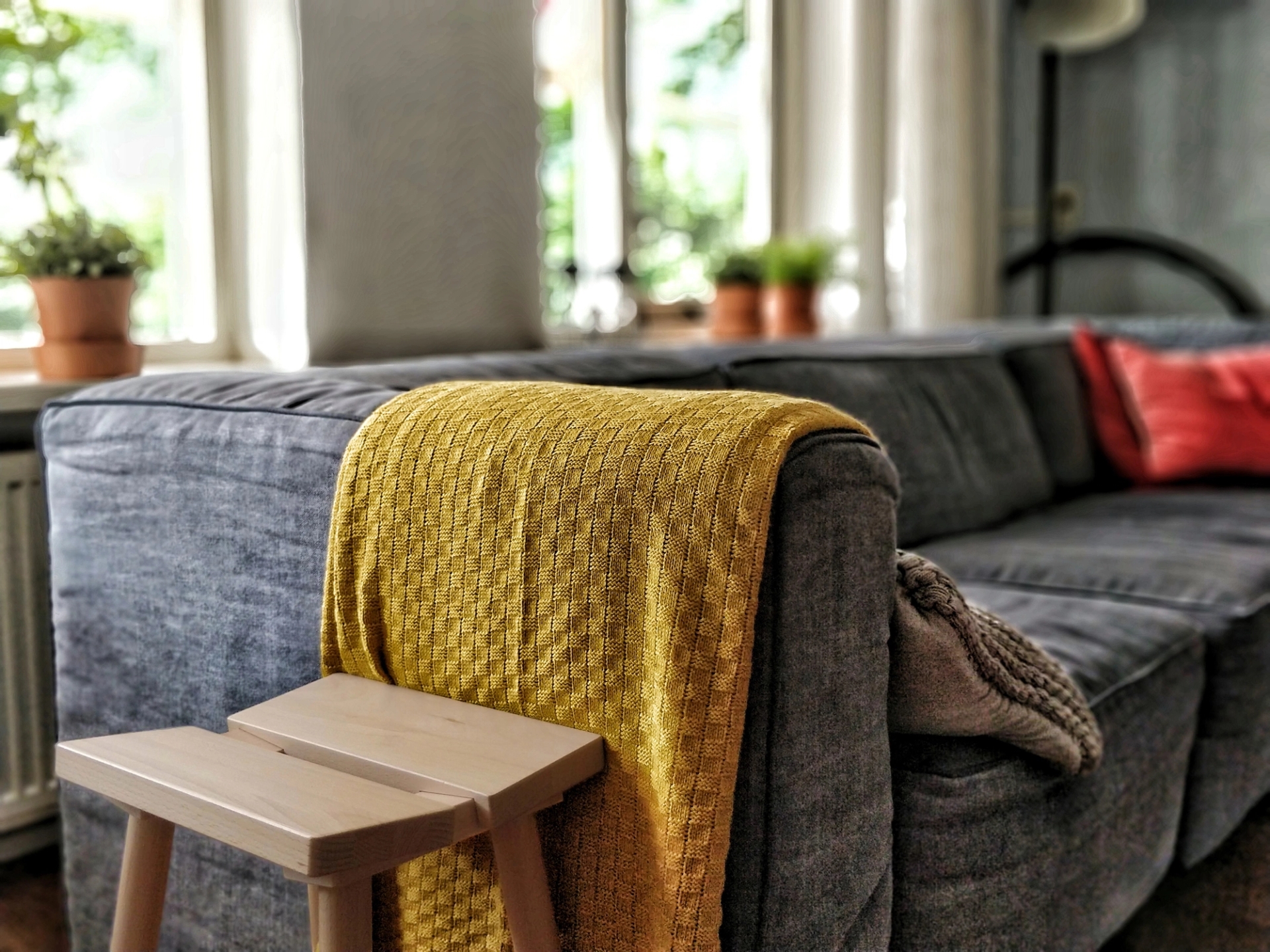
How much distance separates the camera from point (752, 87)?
3355mm

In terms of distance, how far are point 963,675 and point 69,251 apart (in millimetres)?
1226

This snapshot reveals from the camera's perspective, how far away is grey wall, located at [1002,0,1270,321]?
3453 mm

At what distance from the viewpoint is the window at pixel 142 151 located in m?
1.89

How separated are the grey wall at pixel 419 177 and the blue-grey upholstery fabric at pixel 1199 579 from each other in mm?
872

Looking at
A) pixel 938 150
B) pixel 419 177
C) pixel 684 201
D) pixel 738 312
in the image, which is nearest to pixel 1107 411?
pixel 738 312

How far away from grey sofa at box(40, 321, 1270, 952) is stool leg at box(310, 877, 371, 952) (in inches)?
10.4

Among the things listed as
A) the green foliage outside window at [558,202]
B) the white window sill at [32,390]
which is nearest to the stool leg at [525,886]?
the white window sill at [32,390]

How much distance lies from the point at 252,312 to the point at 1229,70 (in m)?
2.86

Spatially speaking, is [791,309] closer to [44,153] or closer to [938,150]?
[938,150]

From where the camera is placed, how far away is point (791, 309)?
294 centimetres

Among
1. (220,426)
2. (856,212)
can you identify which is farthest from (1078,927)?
(856,212)

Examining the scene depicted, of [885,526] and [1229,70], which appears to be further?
[1229,70]

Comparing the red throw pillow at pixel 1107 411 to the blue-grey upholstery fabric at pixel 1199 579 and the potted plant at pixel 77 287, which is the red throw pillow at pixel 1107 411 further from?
the potted plant at pixel 77 287

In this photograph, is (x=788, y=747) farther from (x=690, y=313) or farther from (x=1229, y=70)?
(x=1229, y=70)
